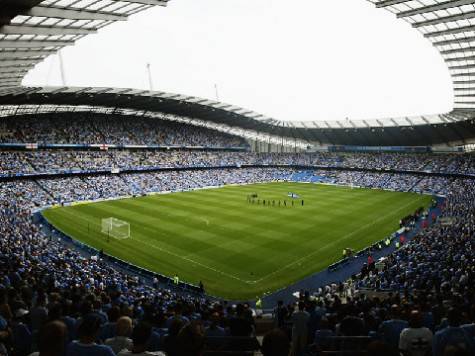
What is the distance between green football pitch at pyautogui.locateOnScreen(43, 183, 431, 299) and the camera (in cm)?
2783

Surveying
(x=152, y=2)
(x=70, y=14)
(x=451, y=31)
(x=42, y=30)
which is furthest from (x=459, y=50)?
(x=42, y=30)

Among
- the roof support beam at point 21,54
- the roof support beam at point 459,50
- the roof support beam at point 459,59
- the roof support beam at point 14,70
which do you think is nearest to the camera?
the roof support beam at point 21,54

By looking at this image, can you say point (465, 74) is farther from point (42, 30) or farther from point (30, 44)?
point (30, 44)

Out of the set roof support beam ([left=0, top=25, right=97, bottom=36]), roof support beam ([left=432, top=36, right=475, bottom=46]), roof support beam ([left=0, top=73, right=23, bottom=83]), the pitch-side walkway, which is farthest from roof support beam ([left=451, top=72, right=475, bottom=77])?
roof support beam ([left=0, top=73, right=23, bottom=83])

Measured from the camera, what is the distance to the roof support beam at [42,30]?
2217cm

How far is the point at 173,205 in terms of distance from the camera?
52625mm

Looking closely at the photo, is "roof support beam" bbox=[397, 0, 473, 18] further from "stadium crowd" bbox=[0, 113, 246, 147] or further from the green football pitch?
"stadium crowd" bbox=[0, 113, 246, 147]

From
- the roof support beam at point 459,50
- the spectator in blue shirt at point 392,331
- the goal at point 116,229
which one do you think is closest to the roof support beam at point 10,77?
the goal at point 116,229

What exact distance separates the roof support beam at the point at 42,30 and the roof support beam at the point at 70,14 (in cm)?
278

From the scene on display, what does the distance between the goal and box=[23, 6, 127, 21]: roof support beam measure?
20.4 m

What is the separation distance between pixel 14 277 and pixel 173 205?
126 feet

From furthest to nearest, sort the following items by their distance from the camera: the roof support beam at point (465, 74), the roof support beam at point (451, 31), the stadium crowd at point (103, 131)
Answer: the stadium crowd at point (103, 131), the roof support beam at point (465, 74), the roof support beam at point (451, 31)

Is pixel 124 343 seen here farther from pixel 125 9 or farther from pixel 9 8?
pixel 125 9

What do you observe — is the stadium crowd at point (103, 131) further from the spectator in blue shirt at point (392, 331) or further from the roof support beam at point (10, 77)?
the spectator in blue shirt at point (392, 331)
